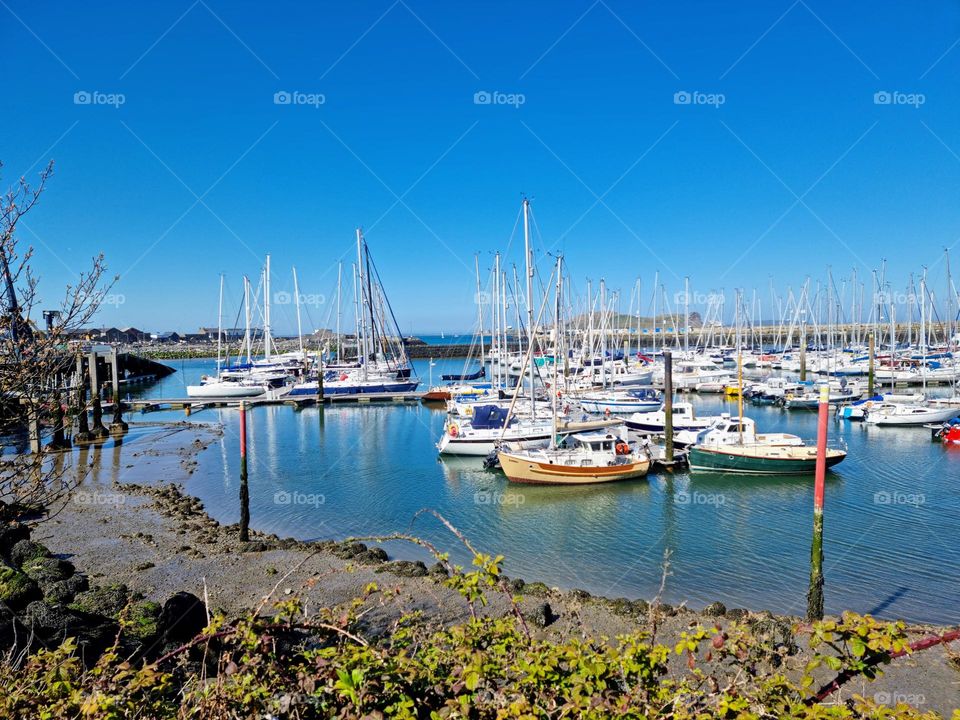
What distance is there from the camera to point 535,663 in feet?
9.92

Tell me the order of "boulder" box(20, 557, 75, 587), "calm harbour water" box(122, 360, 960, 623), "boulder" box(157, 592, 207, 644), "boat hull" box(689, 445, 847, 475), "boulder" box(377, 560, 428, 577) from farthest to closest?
"boat hull" box(689, 445, 847, 475) → "calm harbour water" box(122, 360, 960, 623) → "boulder" box(377, 560, 428, 577) → "boulder" box(20, 557, 75, 587) → "boulder" box(157, 592, 207, 644)

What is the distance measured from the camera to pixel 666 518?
18672mm

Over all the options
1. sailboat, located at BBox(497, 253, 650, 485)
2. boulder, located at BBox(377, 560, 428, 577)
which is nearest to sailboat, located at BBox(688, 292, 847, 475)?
sailboat, located at BBox(497, 253, 650, 485)

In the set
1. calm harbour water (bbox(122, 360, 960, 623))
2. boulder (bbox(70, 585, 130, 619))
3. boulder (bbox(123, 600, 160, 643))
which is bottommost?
calm harbour water (bbox(122, 360, 960, 623))

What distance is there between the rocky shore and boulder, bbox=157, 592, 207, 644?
0.06ft

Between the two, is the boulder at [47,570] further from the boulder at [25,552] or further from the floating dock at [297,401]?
the floating dock at [297,401]

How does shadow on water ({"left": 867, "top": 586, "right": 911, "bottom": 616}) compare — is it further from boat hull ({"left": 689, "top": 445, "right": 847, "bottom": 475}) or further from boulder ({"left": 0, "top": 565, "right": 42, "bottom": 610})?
boulder ({"left": 0, "top": 565, "right": 42, "bottom": 610})

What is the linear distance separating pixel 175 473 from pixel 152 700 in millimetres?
24258

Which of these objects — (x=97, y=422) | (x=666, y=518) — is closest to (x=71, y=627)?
(x=666, y=518)

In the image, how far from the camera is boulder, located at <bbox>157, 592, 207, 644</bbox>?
8344mm

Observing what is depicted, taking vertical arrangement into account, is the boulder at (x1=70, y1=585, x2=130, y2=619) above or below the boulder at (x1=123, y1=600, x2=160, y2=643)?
below

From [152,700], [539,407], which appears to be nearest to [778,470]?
[539,407]

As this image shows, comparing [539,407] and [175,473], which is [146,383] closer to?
[175,473]

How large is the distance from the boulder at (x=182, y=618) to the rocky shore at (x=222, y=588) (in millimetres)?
18
